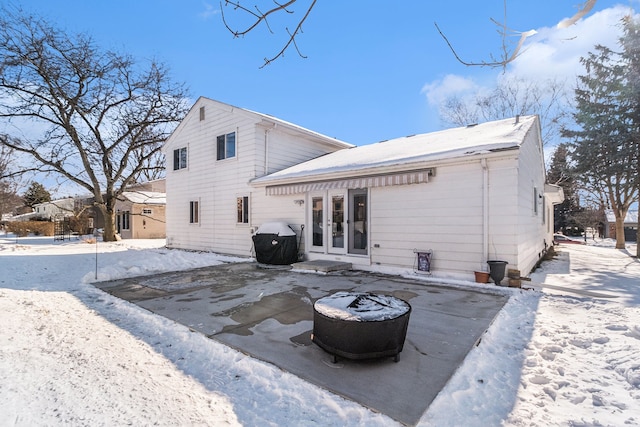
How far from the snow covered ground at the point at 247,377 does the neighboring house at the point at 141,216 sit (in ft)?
63.5

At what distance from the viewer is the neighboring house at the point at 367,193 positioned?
6754mm

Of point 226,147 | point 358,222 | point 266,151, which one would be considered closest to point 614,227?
point 358,222

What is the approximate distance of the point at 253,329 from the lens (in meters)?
4.12

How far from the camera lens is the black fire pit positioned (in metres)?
2.97

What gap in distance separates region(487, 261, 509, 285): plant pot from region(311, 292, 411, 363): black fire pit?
159 inches

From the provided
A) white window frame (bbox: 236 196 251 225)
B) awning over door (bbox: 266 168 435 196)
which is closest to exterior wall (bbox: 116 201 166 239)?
white window frame (bbox: 236 196 251 225)

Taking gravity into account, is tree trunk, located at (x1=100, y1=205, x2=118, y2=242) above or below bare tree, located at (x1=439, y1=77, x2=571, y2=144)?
below

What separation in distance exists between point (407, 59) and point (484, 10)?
1.25 meters

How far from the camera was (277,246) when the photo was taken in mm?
9508

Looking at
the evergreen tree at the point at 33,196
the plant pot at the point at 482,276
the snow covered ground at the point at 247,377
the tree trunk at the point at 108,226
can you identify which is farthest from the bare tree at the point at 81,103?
the evergreen tree at the point at 33,196

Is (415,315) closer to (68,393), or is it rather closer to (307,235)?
(68,393)

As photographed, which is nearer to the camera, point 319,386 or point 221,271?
point 319,386

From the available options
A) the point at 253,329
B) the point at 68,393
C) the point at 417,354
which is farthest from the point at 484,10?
the point at 68,393

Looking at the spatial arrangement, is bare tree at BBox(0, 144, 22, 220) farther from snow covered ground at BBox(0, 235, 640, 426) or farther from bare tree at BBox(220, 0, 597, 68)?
bare tree at BBox(220, 0, 597, 68)
